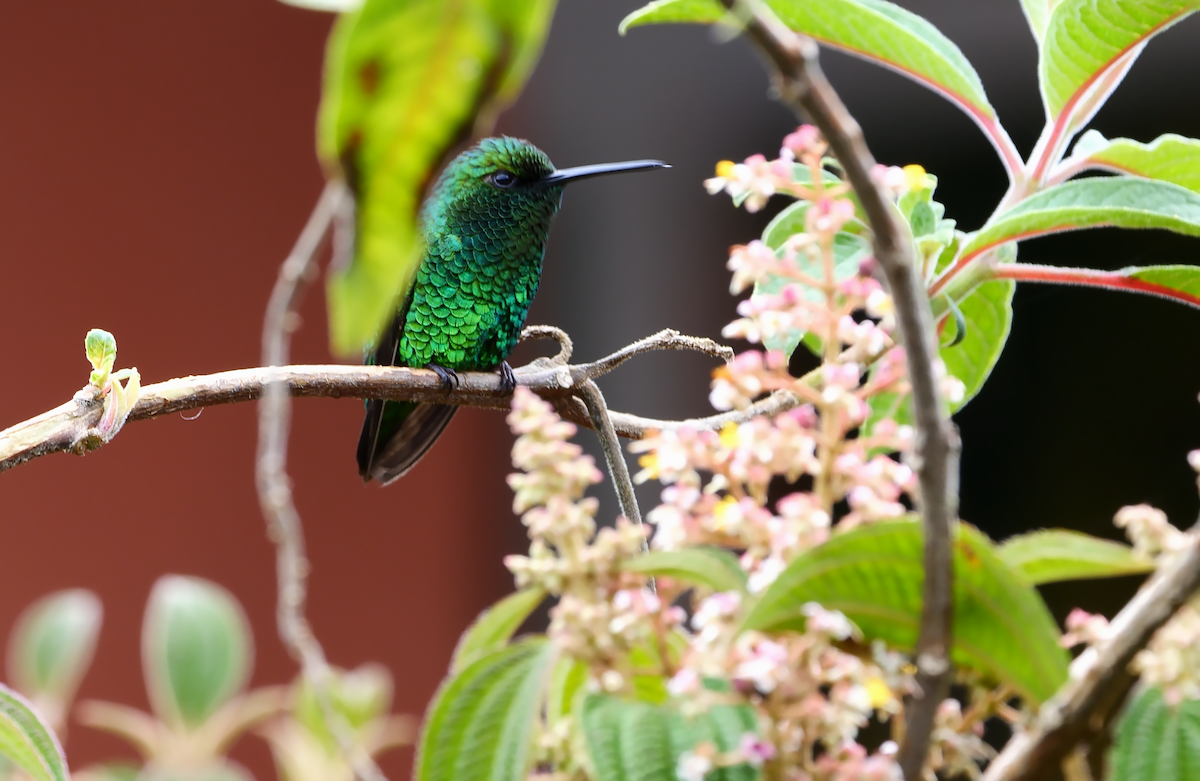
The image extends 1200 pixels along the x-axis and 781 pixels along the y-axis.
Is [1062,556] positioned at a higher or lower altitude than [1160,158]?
lower

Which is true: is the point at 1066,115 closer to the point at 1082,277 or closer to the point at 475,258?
the point at 1082,277

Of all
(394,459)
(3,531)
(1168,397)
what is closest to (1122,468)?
(1168,397)

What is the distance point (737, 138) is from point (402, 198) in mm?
1922

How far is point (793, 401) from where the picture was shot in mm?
426

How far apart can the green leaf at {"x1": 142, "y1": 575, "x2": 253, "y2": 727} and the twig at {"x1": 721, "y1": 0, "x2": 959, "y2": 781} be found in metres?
1.13

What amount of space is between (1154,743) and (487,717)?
0.52 ft

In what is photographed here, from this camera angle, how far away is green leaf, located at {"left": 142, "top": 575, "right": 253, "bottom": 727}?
47.1 inches

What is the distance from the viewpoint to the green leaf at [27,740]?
330 millimetres

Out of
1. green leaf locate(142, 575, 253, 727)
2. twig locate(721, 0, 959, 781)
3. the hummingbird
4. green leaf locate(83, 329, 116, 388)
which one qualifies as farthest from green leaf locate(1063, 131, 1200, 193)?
green leaf locate(142, 575, 253, 727)

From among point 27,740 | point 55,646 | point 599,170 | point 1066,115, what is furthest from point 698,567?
point 55,646

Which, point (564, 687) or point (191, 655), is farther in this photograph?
point (191, 655)

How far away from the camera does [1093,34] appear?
430mm

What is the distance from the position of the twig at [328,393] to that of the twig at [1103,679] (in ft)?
0.64

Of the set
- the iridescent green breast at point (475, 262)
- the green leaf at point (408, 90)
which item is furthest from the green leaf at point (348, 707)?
the green leaf at point (408, 90)
